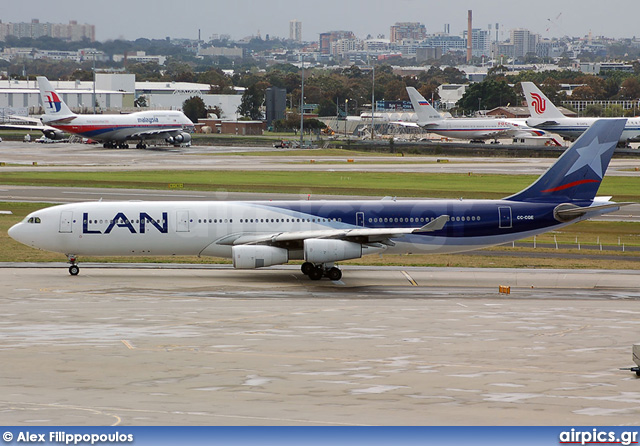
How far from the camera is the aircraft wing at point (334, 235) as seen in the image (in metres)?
42.1

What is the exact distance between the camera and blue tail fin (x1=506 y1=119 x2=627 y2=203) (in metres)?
45.6

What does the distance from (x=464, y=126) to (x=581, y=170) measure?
116 metres

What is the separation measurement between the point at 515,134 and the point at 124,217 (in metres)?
125

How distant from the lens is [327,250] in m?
42.5

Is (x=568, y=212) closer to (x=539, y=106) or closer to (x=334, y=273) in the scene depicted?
(x=334, y=273)

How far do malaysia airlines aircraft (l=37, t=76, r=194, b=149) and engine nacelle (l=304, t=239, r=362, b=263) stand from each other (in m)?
108

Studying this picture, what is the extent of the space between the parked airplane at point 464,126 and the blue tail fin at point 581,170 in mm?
113775

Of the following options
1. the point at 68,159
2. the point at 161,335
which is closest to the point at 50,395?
the point at 161,335

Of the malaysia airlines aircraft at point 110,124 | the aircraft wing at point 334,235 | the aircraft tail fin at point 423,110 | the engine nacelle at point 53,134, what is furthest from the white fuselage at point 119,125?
the aircraft wing at point 334,235

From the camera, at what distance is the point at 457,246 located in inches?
1784

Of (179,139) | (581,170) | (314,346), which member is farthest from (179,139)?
(314,346)

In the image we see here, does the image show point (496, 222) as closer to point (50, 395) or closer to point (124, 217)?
point (124, 217)

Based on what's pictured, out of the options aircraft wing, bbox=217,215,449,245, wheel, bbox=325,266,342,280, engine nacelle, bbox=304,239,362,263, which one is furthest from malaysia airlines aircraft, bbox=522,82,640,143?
engine nacelle, bbox=304,239,362,263

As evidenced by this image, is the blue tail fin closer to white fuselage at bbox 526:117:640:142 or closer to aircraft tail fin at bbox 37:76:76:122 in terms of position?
white fuselage at bbox 526:117:640:142
